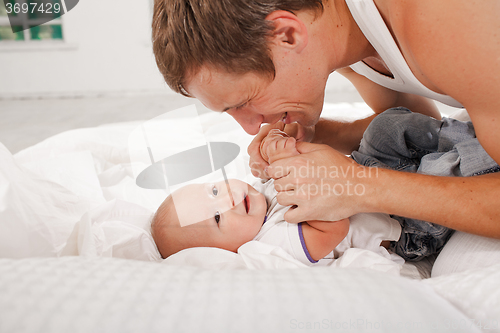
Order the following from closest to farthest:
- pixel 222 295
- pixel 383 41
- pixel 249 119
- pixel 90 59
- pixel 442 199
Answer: pixel 222 295
pixel 442 199
pixel 383 41
pixel 249 119
pixel 90 59

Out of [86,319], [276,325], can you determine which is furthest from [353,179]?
[86,319]

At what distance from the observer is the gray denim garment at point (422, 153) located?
34.8 inches

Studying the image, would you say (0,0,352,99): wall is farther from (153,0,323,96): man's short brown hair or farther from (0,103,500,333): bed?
(0,103,500,333): bed

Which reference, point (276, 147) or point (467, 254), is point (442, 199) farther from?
point (276, 147)

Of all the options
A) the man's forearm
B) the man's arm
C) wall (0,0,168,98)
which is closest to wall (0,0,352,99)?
wall (0,0,168,98)

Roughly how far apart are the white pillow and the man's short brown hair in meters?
0.59

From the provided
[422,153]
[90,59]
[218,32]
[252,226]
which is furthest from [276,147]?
[90,59]

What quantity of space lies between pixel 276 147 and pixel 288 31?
30 centimetres

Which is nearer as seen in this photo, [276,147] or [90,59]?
[276,147]

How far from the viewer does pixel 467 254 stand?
0.77 m

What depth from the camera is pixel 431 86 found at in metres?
0.91

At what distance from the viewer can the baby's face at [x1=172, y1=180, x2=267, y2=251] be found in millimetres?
981

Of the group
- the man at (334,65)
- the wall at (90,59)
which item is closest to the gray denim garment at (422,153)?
the man at (334,65)

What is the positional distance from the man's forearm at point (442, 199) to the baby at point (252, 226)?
0.13 metres
